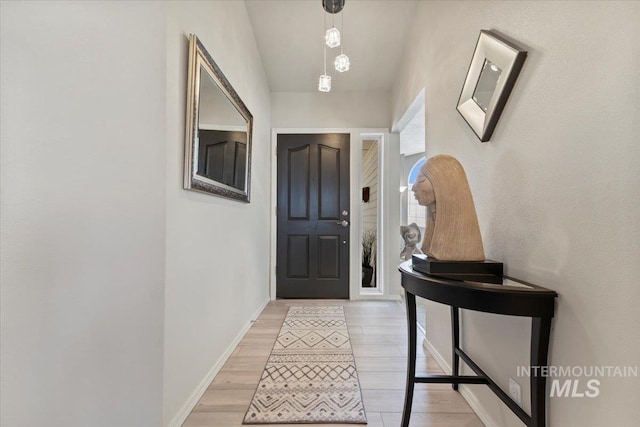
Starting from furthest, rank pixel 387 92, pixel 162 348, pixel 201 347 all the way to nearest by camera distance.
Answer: pixel 387 92 → pixel 201 347 → pixel 162 348

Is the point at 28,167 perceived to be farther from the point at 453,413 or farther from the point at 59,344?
the point at 453,413

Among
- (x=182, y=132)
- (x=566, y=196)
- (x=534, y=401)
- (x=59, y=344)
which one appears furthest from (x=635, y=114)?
(x=59, y=344)

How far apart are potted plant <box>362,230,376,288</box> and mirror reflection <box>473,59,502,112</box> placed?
10.1 feet

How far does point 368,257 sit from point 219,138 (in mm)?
3212

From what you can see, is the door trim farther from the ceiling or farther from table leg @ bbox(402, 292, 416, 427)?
table leg @ bbox(402, 292, 416, 427)

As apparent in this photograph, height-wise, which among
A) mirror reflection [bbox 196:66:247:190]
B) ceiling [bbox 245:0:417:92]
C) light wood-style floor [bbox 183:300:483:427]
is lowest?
light wood-style floor [bbox 183:300:483:427]

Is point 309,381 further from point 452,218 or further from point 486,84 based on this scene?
point 486,84

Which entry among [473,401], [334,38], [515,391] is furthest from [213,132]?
[473,401]

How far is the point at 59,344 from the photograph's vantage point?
98cm

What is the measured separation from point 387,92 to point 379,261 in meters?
2.14

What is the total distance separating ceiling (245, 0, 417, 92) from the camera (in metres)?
2.48

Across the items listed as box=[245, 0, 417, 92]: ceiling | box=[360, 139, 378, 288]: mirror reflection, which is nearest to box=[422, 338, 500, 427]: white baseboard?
box=[360, 139, 378, 288]: mirror reflection

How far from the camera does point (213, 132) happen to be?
1.67 meters

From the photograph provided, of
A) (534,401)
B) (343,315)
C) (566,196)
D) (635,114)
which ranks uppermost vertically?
(635,114)
